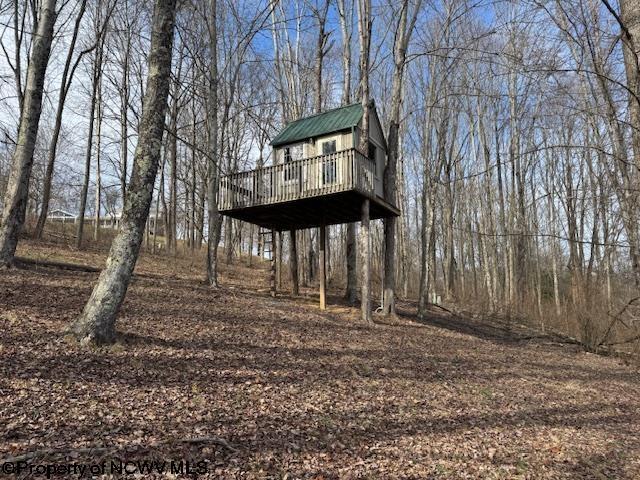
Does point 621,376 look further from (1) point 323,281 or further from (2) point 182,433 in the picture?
(2) point 182,433

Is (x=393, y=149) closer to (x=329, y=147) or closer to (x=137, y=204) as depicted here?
(x=329, y=147)

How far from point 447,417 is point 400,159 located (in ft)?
66.6

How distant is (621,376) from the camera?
9.76 m

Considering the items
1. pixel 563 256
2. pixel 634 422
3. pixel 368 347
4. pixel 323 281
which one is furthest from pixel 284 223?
pixel 563 256

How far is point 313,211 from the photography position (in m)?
13.3

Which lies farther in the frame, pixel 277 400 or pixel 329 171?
pixel 329 171

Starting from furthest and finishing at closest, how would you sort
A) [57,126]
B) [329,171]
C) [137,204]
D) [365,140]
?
1. [57,126]
2. [365,140]
3. [329,171]
4. [137,204]

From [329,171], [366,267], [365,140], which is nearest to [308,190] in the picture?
[329,171]

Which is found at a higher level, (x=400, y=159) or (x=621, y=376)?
(x=400, y=159)

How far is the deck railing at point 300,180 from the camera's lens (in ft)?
36.1

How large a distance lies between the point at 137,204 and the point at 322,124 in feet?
30.0

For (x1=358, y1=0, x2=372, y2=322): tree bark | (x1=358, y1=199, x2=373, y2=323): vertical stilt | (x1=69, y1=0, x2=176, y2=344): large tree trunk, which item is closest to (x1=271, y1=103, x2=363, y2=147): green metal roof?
(x1=358, y1=0, x2=372, y2=322): tree bark

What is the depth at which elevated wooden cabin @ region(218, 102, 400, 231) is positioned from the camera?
11242mm

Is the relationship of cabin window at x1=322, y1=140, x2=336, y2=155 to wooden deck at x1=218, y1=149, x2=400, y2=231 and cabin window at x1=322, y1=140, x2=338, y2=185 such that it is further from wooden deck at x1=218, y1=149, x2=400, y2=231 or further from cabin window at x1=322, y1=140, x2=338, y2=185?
cabin window at x1=322, y1=140, x2=338, y2=185
